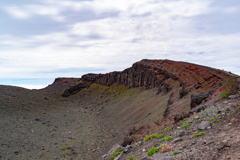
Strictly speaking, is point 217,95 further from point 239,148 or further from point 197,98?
point 239,148

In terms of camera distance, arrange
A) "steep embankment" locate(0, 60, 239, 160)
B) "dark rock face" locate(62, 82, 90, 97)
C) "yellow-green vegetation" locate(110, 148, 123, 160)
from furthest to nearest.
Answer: "dark rock face" locate(62, 82, 90, 97)
"steep embankment" locate(0, 60, 239, 160)
"yellow-green vegetation" locate(110, 148, 123, 160)

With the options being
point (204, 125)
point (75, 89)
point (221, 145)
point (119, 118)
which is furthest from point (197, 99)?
point (75, 89)

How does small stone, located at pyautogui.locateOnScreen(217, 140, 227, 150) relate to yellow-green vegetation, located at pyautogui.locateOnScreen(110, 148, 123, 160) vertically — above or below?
above

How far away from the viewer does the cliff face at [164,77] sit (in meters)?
21.6

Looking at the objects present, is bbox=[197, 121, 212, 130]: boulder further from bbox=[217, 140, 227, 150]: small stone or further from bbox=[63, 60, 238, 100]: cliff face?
bbox=[63, 60, 238, 100]: cliff face

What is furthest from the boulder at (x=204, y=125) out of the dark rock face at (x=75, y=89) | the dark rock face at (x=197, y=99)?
the dark rock face at (x=75, y=89)

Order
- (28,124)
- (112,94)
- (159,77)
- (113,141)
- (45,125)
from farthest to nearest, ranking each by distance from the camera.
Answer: (112,94), (159,77), (45,125), (28,124), (113,141)

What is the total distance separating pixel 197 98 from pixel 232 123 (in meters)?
7.09

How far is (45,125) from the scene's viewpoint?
3203 centimetres

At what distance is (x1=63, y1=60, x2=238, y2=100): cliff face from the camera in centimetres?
2162

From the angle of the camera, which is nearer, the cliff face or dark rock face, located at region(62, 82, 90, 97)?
the cliff face

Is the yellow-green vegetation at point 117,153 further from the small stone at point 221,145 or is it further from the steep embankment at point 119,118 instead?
the small stone at point 221,145

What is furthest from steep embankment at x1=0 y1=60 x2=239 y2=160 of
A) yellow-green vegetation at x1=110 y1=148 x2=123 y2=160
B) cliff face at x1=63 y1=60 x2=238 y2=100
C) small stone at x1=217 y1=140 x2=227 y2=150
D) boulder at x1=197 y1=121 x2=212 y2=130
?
small stone at x1=217 y1=140 x2=227 y2=150

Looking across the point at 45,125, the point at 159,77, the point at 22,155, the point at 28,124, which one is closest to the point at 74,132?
the point at 45,125
